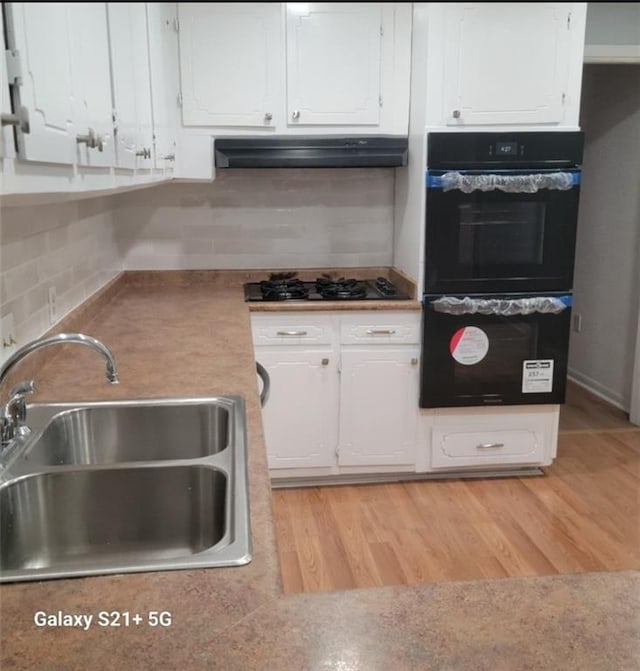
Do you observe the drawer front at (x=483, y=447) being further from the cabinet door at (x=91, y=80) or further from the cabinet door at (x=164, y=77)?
the cabinet door at (x=91, y=80)

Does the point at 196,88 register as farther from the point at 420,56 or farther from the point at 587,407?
the point at 587,407

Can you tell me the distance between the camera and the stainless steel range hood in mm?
3088

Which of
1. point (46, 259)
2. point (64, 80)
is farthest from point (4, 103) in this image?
point (46, 259)

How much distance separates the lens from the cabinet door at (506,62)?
289 centimetres

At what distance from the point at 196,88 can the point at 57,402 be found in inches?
72.4

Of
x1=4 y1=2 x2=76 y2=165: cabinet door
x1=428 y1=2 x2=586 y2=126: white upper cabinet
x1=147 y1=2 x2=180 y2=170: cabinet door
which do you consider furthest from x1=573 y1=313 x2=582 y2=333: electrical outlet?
x1=4 y1=2 x2=76 y2=165: cabinet door

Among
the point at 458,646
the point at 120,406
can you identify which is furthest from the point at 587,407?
the point at 458,646

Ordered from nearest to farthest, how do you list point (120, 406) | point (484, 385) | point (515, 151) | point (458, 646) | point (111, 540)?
point (458, 646), point (111, 540), point (120, 406), point (515, 151), point (484, 385)

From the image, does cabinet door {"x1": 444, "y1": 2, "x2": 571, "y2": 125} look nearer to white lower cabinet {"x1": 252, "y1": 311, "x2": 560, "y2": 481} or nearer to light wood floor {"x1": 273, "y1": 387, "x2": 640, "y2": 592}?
white lower cabinet {"x1": 252, "y1": 311, "x2": 560, "y2": 481}

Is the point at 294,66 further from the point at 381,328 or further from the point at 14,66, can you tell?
the point at 14,66

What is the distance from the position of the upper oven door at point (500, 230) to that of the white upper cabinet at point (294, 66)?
540mm

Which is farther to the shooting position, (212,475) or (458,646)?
(212,475)

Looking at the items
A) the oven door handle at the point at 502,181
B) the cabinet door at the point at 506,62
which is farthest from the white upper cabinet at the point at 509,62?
the oven door handle at the point at 502,181

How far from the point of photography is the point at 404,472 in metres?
3.35
